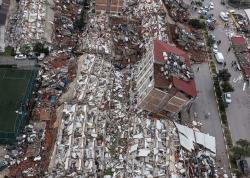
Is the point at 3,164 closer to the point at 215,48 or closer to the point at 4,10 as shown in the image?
the point at 4,10

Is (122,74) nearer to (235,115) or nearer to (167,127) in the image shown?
(167,127)


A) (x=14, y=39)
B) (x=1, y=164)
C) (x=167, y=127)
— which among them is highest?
(x=14, y=39)

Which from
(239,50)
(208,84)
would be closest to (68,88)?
(208,84)

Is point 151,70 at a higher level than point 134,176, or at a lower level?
higher

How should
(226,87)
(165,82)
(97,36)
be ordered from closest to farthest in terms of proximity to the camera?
(165,82)
(226,87)
(97,36)

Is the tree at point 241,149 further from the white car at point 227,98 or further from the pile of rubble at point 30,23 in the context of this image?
the pile of rubble at point 30,23

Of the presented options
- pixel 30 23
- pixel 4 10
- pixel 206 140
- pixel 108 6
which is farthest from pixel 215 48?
pixel 4 10

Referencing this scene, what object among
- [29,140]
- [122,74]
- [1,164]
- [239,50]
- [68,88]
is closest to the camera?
[1,164]
